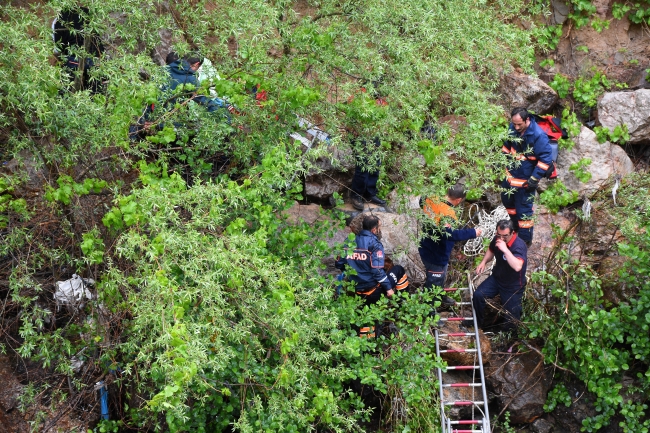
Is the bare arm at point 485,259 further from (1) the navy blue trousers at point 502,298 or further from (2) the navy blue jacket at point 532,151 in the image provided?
(2) the navy blue jacket at point 532,151

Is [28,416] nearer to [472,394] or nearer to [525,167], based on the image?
[472,394]

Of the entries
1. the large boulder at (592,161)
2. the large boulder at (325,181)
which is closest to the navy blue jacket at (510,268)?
the large boulder at (325,181)

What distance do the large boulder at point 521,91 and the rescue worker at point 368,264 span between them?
4.17 m

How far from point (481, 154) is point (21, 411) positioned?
531cm

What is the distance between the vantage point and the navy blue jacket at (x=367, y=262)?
736cm

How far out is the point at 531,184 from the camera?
8555 mm

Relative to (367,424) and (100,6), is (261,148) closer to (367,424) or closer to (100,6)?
(100,6)

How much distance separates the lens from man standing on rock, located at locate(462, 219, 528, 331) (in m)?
7.52

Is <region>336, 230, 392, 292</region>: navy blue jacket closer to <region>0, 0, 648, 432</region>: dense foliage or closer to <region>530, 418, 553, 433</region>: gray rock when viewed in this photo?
<region>0, 0, 648, 432</region>: dense foliage

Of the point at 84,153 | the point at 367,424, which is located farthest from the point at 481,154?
the point at 84,153

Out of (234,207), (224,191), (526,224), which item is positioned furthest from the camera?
(526,224)

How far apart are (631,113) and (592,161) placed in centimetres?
115

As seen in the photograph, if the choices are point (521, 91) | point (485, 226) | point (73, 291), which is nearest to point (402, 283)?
point (485, 226)

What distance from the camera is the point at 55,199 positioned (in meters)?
5.76
